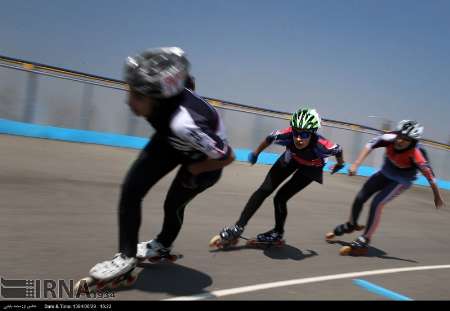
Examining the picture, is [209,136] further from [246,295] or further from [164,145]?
[246,295]

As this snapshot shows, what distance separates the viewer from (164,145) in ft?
10.6

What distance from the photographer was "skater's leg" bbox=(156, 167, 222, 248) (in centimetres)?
345

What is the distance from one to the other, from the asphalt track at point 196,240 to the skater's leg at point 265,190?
0.44 m

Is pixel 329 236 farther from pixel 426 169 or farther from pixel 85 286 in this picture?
pixel 85 286

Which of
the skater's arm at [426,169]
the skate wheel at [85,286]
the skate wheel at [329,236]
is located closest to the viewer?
the skate wheel at [85,286]

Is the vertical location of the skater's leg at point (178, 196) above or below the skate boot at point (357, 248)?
above

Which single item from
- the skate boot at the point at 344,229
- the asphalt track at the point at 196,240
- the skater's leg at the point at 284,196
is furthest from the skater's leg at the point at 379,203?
the skater's leg at the point at 284,196

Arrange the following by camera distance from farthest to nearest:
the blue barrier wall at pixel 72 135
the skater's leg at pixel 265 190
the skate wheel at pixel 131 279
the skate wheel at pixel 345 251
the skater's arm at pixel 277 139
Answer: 1. the blue barrier wall at pixel 72 135
2. the skate wheel at pixel 345 251
3. the skater's arm at pixel 277 139
4. the skater's leg at pixel 265 190
5. the skate wheel at pixel 131 279

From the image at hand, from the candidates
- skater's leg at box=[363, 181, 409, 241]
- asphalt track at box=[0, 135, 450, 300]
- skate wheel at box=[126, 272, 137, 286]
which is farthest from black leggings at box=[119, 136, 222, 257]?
skater's leg at box=[363, 181, 409, 241]

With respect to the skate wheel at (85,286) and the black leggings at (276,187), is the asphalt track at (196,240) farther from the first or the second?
the black leggings at (276,187)

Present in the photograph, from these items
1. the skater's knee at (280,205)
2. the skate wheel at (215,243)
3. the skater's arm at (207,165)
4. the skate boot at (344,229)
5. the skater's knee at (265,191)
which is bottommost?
the skate wheel at (215,243)

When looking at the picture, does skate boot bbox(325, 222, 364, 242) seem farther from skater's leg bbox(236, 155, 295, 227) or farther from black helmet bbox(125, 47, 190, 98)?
black helmet bbox(125, 47, 190, 98)

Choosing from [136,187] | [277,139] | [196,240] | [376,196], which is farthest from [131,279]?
[376,196]

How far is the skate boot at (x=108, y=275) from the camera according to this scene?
3.04m
